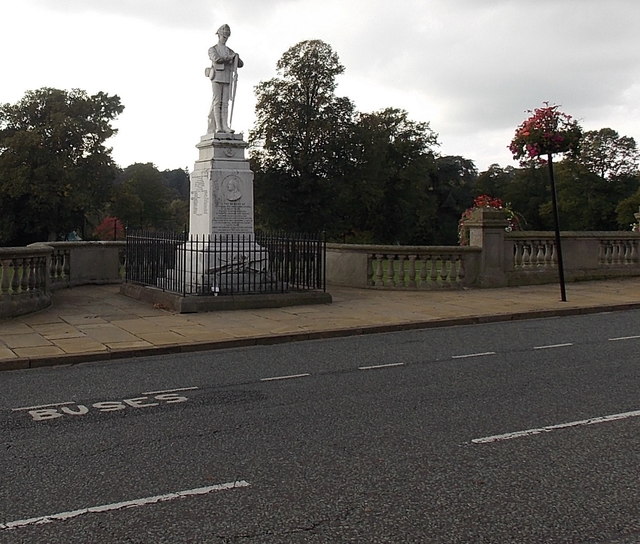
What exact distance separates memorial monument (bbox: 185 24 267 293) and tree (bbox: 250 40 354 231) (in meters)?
36.8

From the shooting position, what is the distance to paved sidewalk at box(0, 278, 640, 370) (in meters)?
9.99

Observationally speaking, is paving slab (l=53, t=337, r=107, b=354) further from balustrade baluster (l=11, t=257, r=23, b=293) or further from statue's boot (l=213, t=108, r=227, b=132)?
statue's boot (l=213, t=108, r=227, b=132)

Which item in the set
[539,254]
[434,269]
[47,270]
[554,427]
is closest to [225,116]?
[47,270]

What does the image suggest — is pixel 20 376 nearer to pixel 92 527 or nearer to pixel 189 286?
pixel 92 527

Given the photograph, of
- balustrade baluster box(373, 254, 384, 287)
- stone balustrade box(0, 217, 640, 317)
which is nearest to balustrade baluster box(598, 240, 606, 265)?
stone balustrade box(0, 217, 640, 317)

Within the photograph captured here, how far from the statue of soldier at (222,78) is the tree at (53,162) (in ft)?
123

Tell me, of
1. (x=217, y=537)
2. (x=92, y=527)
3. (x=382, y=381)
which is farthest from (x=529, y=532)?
(x=382, y=381)

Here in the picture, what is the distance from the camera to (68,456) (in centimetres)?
539

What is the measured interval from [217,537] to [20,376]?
5.29 metres

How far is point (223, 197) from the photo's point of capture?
15.4 meters

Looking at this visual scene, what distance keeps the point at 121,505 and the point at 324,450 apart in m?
1.63

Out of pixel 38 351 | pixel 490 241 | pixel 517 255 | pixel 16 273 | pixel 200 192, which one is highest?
pixel 200 192

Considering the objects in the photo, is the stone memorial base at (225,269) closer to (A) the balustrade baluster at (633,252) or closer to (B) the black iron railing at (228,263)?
Answer: (B) the black iron railing at (228,263)

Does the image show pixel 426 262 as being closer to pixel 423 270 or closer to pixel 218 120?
pixel 423 270
